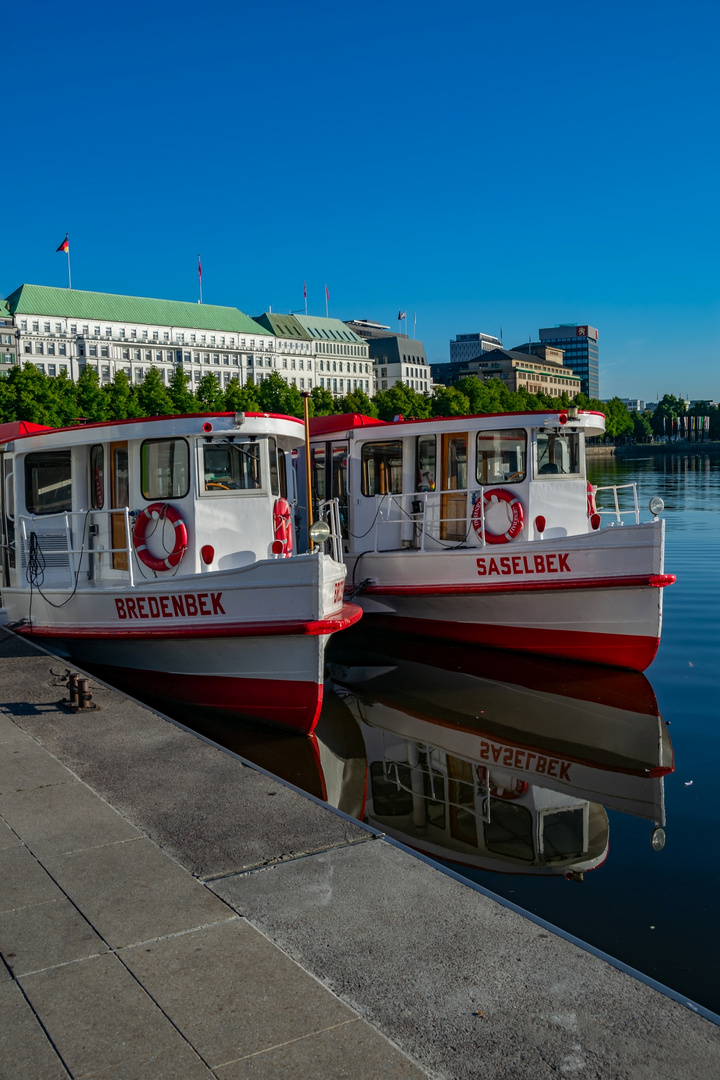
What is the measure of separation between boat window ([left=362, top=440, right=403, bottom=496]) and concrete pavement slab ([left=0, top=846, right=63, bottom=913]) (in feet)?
34.0

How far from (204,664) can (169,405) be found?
64.8 m

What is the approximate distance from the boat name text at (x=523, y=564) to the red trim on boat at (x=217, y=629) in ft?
9.46

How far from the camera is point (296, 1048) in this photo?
3330 mm

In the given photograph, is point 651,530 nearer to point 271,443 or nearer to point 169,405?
point 271,443

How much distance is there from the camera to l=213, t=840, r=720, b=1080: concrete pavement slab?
3.34 m

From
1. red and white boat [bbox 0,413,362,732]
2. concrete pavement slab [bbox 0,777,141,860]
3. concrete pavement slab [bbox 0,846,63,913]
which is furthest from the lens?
red and white boat [bbox 0,413,362,732]

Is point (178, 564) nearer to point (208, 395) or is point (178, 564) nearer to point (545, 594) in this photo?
point (545, 594)

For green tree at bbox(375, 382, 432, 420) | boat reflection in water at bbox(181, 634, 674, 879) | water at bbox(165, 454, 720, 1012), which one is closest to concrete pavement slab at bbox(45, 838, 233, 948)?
water at bbox(165, 454, 720, 1012)

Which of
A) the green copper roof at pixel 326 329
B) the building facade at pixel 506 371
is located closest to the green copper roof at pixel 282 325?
the green copper roof at pixel 326 329

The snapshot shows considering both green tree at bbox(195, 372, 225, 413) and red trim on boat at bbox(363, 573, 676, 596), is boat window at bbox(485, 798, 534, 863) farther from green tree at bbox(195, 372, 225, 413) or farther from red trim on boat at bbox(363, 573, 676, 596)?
green tree at bbox(195, 372, 225, 413)

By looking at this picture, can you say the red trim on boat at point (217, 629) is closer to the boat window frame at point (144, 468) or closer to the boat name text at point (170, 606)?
the boat name text at point (170, 606)

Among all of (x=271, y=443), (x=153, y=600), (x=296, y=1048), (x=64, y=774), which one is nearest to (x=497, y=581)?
(x=271, y=443)

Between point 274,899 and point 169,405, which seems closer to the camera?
point 274,899

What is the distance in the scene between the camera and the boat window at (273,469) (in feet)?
36.9
